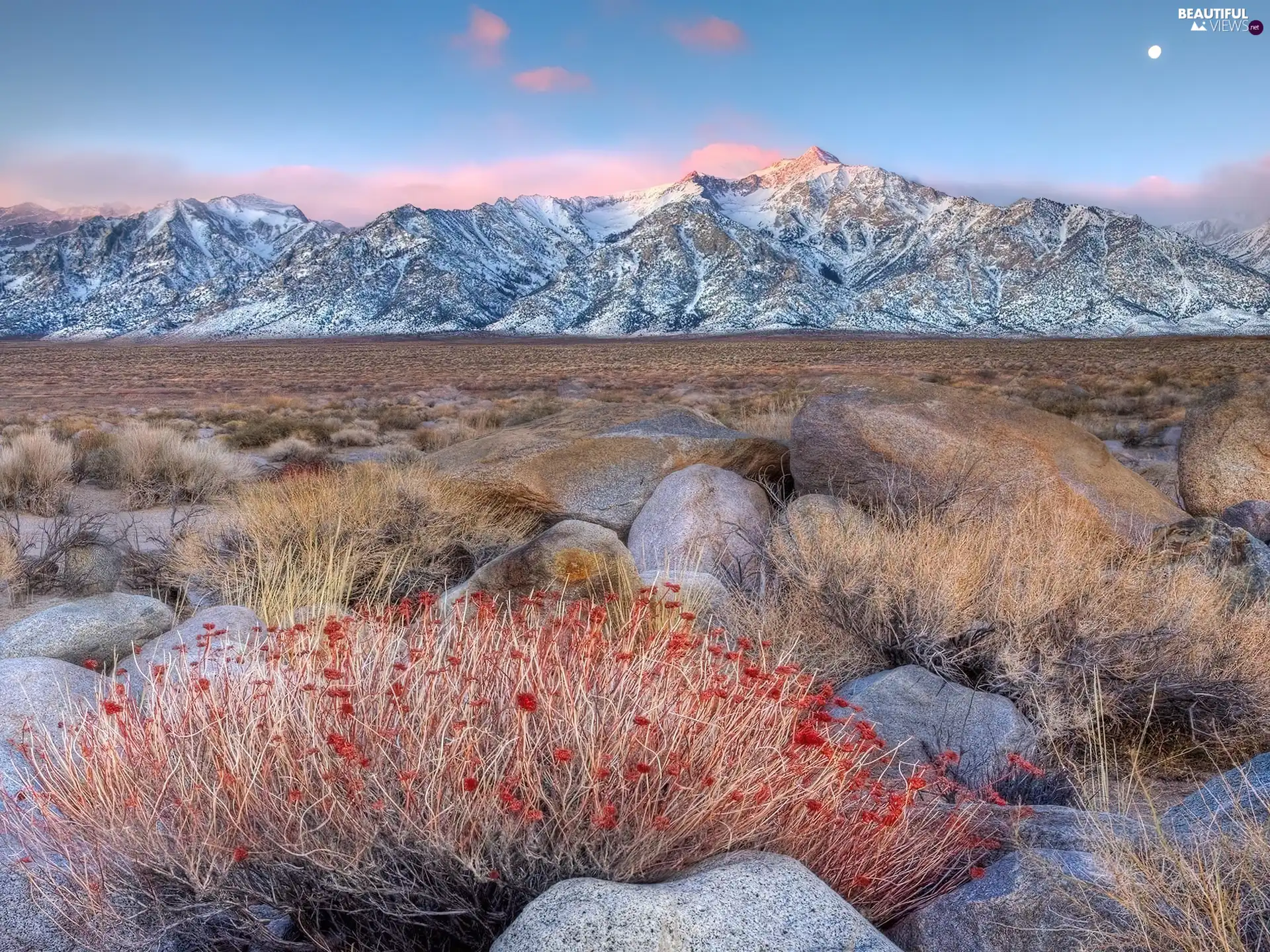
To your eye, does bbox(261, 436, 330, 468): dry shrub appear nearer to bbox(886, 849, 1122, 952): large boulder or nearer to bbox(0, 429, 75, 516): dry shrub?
bbox(0, 429, 75, 516): dry shrub

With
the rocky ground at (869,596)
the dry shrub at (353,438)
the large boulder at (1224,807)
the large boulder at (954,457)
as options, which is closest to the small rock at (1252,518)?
the rocky ground at (869,596)

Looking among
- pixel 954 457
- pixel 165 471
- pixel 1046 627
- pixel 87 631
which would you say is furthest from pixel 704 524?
pixel 165 471

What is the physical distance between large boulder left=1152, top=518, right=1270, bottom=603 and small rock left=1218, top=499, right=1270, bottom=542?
0.92 m

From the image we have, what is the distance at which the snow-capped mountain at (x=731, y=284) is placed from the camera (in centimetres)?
13475

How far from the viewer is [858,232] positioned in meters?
192

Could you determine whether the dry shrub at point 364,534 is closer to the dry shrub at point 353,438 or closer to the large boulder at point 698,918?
the large boulder at point 698,918

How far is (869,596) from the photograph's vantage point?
4.91m

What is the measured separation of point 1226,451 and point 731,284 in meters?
145

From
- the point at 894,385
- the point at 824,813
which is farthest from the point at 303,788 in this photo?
the point at 894,385

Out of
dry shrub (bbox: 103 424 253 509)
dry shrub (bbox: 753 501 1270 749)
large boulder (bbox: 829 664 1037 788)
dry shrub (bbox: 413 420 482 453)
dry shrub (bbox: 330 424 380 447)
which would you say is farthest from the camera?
dry shrub (bbox: 330 424 380 447)

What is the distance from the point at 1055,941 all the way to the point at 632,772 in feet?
3.50

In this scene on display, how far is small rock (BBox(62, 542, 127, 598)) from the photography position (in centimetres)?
688

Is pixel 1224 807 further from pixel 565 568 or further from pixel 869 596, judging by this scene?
pixel 565 568

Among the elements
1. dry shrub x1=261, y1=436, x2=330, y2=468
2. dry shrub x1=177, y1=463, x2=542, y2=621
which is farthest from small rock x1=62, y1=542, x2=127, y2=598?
dry shrub x1=261, y1=436, x2=330, y2=468
